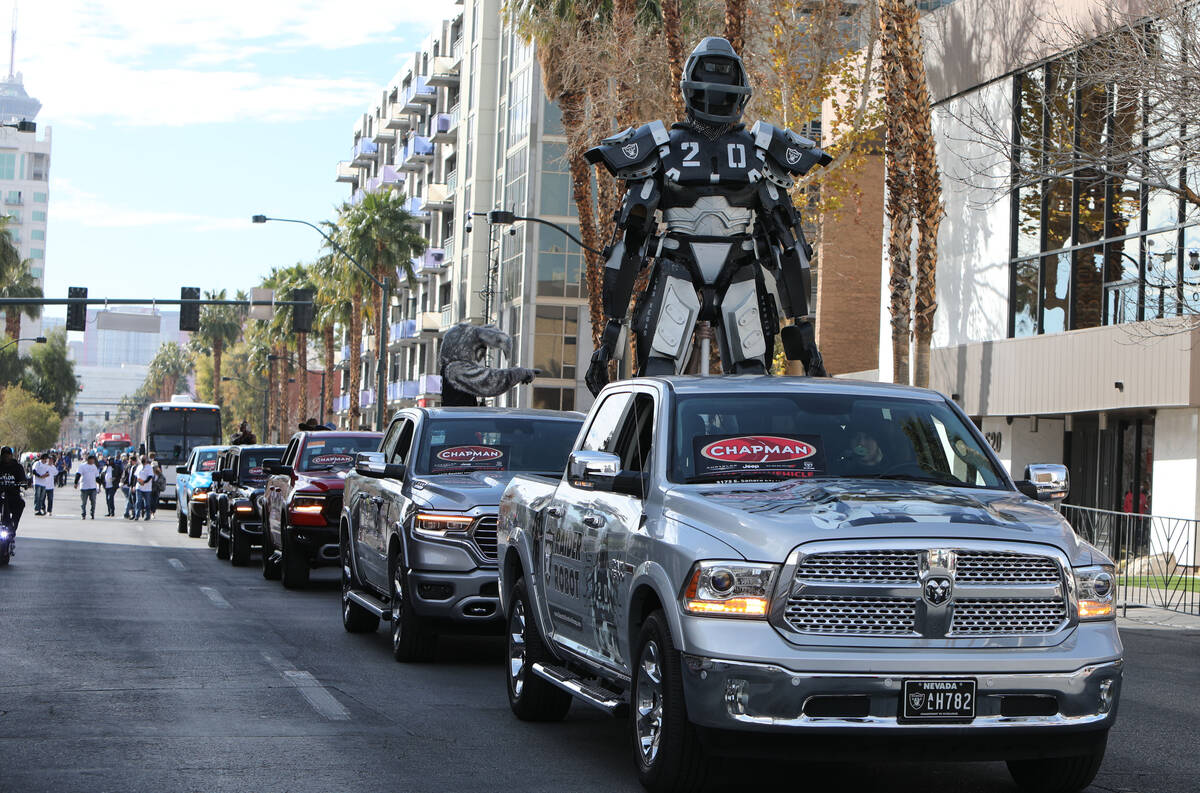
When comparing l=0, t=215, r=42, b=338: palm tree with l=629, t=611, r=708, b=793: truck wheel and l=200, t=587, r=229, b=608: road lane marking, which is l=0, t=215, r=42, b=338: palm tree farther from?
l=629, t=611, r=708, b=793: truck wheel

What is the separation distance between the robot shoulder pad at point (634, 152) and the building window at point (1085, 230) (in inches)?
409

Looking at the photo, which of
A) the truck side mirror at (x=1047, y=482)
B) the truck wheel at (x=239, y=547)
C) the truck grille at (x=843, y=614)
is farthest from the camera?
the truck wheel at (x=239, y=547)

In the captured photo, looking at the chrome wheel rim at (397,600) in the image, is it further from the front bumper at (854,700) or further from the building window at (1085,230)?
the building window at (1085,230)

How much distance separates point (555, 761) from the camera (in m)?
8.20

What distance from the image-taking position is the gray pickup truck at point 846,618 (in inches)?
251

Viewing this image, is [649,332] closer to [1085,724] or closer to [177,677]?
[177,677]

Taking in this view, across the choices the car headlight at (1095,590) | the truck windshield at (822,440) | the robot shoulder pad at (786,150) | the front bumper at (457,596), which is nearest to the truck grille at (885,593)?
the car headlight at (1095,590)

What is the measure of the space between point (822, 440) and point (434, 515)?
4.74 metres

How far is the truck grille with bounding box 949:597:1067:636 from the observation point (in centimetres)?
652

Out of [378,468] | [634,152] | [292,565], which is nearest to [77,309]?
[292,565]

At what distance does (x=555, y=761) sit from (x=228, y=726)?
1.96 m

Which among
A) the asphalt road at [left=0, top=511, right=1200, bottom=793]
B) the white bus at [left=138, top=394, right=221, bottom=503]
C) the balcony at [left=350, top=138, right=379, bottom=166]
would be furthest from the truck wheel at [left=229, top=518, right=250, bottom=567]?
the balcony at [left=350, top=138, right=379, bottom=166]

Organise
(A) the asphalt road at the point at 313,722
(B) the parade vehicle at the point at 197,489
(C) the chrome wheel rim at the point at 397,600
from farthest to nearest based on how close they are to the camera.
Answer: (B) the parade vehicle at the point at 197,489, (C) the chrome wheel rim at the point at 397,600, (A) the asphalt road at the point at 313,722

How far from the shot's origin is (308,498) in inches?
720
